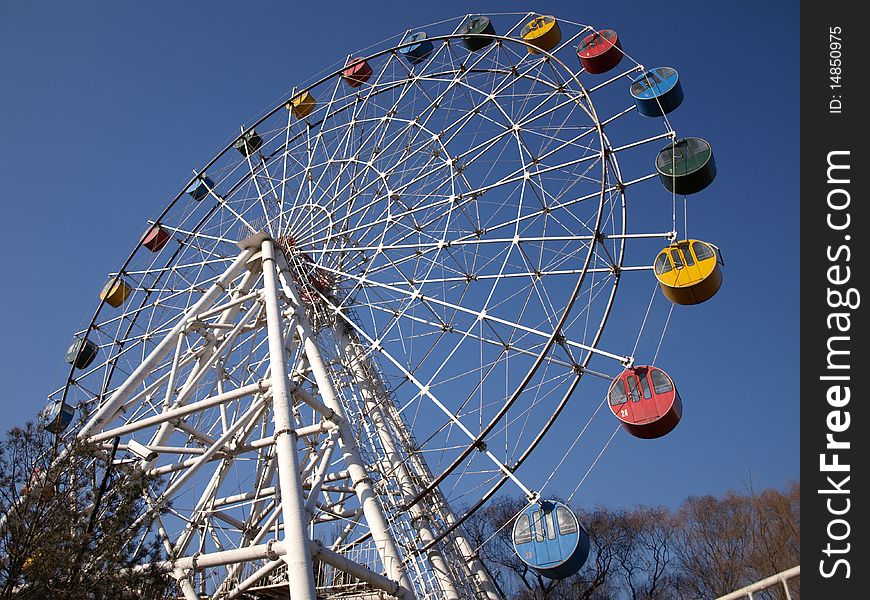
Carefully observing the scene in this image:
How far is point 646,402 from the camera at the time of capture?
554 inches

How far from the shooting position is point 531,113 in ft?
58.9

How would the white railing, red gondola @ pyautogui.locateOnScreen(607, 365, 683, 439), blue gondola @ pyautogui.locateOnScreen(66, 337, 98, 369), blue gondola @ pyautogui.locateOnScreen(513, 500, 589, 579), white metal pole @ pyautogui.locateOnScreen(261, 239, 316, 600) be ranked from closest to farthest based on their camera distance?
the white railing
white metal pole @ pyautogui.locateOnScreen(261, 239, 316, 600)
blue gondola @ pyautogui.locateOnScreen(513, 500, 589, 579)
red gondola @ pyautogui.locateOnScreen(607, 365, 683, 439)
blue gondola @ pyautogui.locateOnScreen(66, 337, 98, 369)

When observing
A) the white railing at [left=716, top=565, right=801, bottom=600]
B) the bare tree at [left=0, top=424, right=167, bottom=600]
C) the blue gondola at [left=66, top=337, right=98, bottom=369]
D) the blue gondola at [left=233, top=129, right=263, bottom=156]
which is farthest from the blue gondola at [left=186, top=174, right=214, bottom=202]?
the white railing at [left=716, top=565, right=801, bottom=600]

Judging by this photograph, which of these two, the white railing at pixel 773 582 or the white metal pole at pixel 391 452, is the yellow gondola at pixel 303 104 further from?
the white railing at pixel 773 582

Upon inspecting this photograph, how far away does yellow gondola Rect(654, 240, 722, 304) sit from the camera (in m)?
14.5

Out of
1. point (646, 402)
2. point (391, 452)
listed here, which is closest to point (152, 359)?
point (391, 452)

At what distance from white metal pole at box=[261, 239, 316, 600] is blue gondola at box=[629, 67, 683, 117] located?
9416 millimetres

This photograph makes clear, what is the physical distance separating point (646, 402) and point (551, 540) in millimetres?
3128

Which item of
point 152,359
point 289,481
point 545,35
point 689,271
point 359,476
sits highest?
point 545,35

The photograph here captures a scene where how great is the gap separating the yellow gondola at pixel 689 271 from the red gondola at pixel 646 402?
158cm

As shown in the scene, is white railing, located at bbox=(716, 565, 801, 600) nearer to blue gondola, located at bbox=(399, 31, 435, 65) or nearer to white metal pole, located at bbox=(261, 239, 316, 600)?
white metal pole, located at bbox=(261, 239, 316, 600)

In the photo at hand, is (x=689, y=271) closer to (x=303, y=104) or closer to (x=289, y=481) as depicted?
(x=289, y=481)

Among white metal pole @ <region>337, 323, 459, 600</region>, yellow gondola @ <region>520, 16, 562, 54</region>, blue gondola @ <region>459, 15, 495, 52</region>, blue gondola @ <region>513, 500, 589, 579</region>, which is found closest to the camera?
blue gondola @ <region>513, 500, 589, 579</region>

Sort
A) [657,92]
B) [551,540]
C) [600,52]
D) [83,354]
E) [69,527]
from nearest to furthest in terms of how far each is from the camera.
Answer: [69,527] < [551,540] < [657,92] < [600,52] < [83,354]
